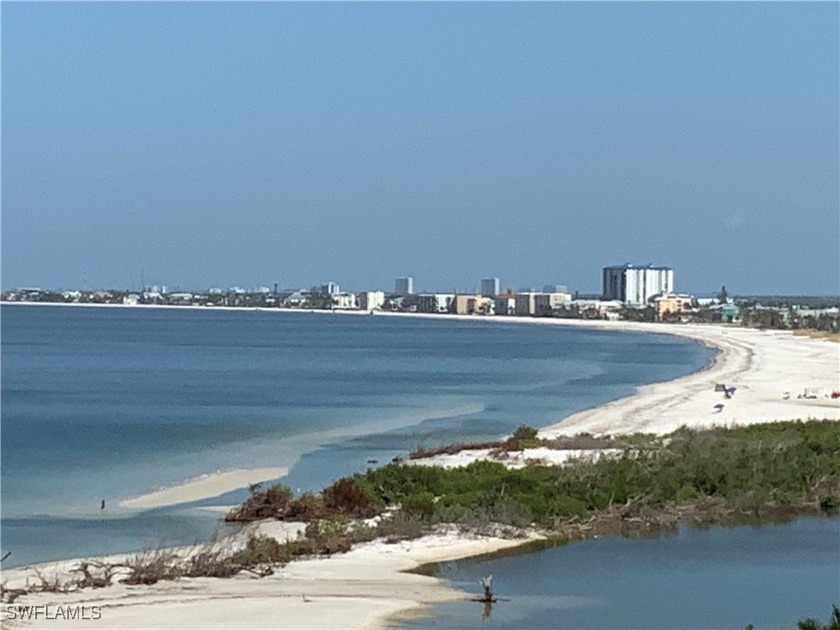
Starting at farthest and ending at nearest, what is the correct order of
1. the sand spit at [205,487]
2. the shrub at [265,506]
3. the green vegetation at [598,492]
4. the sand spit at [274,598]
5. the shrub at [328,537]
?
the sand spit at [205,487]
the shrub at [265,506]
the green vegetation at [598,492]
the shrub at [328,537]
the sand spit at [274,598]

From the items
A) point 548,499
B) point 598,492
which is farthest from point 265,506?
point 598,492

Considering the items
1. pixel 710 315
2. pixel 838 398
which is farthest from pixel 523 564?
pixel 710 315

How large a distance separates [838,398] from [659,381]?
17.1 m

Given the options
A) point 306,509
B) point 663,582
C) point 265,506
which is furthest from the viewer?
point 265,506

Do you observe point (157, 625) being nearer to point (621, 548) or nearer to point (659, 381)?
point (621, 548)

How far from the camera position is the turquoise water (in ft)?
Answer: 51.1

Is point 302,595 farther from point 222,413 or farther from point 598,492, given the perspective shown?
point 222,413

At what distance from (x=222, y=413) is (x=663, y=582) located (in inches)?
1185

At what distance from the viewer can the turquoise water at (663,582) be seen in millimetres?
15562

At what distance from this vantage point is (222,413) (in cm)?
4625

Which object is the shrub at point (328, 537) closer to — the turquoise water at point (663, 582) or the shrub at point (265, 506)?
the turquoise water at point (663, 582)

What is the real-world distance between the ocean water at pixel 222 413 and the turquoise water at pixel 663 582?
5.88 metres

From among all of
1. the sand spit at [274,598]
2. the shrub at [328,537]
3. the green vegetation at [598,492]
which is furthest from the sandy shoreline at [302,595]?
the green vegetation at [598,492]

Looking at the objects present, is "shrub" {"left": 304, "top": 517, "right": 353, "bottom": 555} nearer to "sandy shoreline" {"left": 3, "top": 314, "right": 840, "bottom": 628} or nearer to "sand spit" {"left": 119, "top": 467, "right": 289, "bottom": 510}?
"sandy shoreline" {"left": 3, "top": 314, "right": 840, "bottom": 628}
